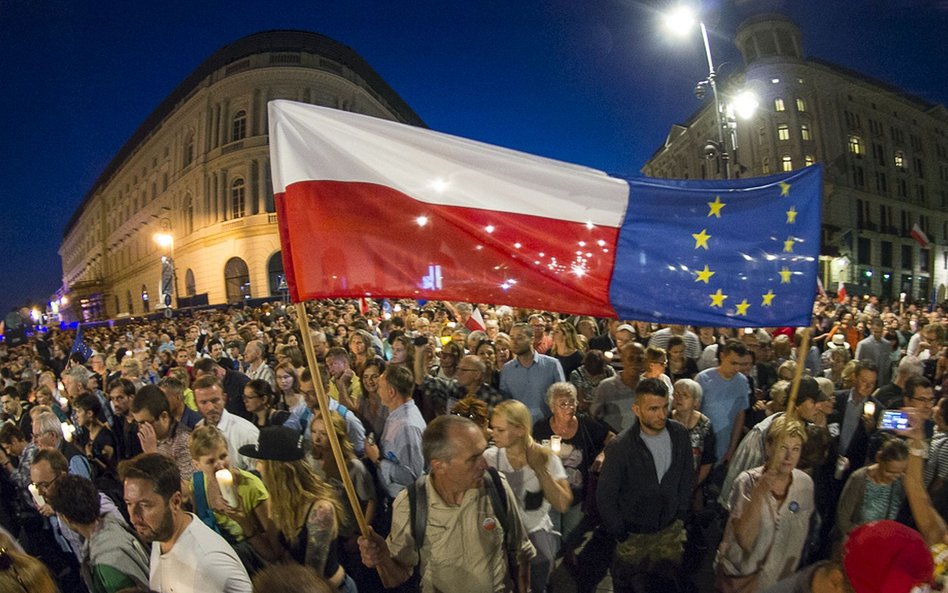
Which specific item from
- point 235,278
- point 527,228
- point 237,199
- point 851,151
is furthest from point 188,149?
point 851,151

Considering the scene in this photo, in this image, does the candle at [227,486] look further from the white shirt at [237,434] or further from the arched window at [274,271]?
the arched window at [274,271]

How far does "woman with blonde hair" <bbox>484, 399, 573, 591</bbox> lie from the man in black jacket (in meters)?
0.38

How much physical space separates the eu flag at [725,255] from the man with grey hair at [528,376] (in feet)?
8.92

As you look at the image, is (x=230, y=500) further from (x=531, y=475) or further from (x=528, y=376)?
(x=528, y=376)

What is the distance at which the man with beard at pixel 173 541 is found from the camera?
2256 millimetres

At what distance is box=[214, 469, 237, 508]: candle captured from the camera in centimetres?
310

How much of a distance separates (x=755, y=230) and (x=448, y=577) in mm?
2654

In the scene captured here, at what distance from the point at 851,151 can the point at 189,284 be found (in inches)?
2420

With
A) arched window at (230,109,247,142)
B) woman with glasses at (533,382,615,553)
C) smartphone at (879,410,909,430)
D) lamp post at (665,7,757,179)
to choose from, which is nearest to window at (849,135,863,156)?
lamp post at (665,7,757,179)

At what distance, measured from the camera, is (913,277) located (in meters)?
52.8

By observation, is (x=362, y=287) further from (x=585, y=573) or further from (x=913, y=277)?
(x=913, y=277)

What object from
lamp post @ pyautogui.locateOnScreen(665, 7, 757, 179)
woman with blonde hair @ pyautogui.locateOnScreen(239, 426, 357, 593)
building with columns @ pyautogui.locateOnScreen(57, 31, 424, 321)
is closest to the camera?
woman with blonde hair @ pyautogui.locateOnScreen(239, 426, 357, 593)

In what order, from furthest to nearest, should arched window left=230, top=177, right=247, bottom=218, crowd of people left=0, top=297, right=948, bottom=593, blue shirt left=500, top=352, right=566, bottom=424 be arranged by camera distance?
arched window left=230, top=177, right=247, bottom=218, blue shirt left=500, top=352, right=566, bottom=424, crowd of people left=0, top=297, right=948, bottom=593

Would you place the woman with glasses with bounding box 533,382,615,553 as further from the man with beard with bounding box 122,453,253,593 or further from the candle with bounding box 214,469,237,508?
the man with beard with bounding box 122,453,253,593
